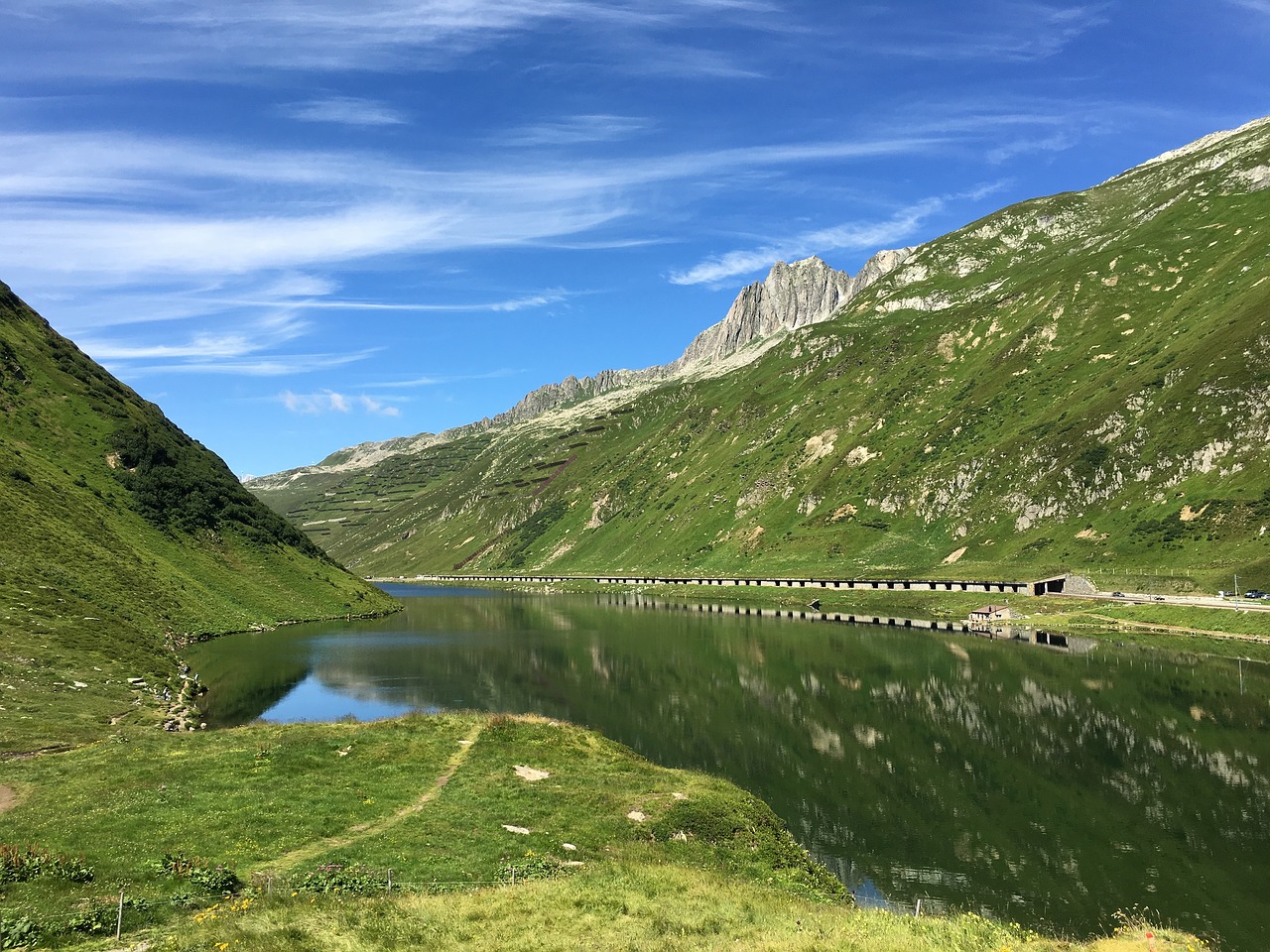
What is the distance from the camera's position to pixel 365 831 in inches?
1282

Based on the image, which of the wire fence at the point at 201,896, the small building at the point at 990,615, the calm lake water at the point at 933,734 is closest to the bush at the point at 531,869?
the wire fence at the point at 201,896

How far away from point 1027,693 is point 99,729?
82979 mm

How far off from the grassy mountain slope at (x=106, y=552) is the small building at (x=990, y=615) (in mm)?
122435

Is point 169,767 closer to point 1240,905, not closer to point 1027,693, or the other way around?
point 1240,905

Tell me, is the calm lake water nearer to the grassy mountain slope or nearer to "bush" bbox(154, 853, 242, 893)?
the grassy mountain slope

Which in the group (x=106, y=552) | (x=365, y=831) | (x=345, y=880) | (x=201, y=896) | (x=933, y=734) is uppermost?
(x=106, y=552)

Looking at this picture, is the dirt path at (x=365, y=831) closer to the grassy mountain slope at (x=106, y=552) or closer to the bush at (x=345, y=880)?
the bush at (x=345, y=880)

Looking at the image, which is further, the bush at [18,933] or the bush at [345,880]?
the bush at [345,880]

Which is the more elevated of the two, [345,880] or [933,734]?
[345,880]

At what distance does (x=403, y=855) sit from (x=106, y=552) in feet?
322

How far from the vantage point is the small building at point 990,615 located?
126938 millimetres

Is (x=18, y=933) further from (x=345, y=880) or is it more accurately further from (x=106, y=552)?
(x=106, y=552)

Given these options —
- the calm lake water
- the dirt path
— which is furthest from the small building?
the dirt path

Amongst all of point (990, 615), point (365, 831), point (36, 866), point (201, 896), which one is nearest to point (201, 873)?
point (201, 896)
